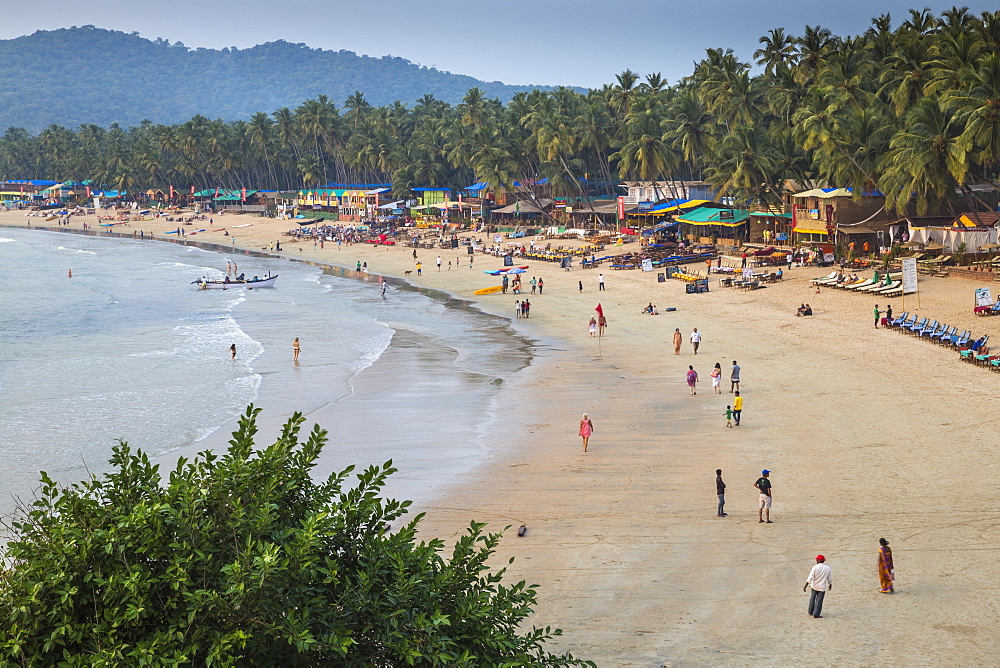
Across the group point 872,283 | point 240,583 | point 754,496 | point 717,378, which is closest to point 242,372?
point 717,378

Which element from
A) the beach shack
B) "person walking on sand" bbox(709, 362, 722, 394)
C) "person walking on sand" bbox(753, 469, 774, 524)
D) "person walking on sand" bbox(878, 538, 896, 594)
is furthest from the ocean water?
the beach shack

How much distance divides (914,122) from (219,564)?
45.5 m

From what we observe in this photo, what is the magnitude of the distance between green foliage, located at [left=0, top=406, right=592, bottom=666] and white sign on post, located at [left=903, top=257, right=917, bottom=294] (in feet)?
112

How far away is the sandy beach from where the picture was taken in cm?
1290

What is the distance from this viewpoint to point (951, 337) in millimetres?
31188

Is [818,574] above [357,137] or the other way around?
the other way around

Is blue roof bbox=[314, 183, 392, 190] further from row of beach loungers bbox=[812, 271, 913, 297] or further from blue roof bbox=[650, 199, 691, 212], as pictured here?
row of beach loungers bbox=[812, 271, 913, 297]

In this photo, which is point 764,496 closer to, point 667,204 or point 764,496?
point 764,496

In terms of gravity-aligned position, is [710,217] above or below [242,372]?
above

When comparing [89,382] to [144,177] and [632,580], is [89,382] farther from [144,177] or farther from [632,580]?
[144,177]

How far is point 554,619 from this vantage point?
13.5 m

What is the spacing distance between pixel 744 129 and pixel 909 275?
23058 millimetres

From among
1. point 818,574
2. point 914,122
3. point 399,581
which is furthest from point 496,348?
point 399,581

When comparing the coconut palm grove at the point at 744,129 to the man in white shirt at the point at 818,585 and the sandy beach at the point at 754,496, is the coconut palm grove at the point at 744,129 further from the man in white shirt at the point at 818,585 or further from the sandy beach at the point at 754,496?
the man in white shirt at the point at 818,585
